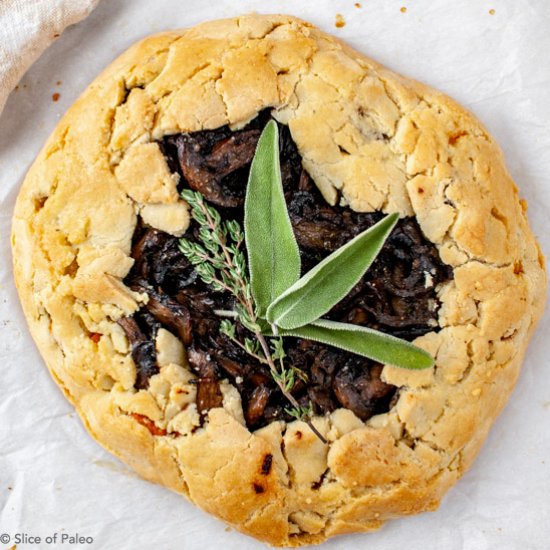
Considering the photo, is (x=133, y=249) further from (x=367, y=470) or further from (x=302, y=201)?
(x=367, y=470)

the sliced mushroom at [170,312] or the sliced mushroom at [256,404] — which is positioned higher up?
the sliced mushroom at [170,312]

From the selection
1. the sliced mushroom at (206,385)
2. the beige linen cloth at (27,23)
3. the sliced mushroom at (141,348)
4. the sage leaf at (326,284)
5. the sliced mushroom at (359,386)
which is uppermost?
the beige linen cloth at (27,23)

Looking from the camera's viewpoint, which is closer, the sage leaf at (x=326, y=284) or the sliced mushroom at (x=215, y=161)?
the sage leaf at (x=326, y=284)

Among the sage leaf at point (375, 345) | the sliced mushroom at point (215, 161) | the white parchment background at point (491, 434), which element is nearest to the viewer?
the sage leaf at point (375, 345)

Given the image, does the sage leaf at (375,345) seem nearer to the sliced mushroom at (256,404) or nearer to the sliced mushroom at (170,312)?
the sliced mushroom at (256,404)

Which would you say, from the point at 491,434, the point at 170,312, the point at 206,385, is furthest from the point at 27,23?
the point at 491,434

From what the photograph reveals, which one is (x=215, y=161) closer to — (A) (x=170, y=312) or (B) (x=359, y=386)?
(A) (x=170, y=312)

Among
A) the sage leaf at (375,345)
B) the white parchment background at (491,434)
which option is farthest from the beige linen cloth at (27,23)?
the sage leaf at (375,345)
